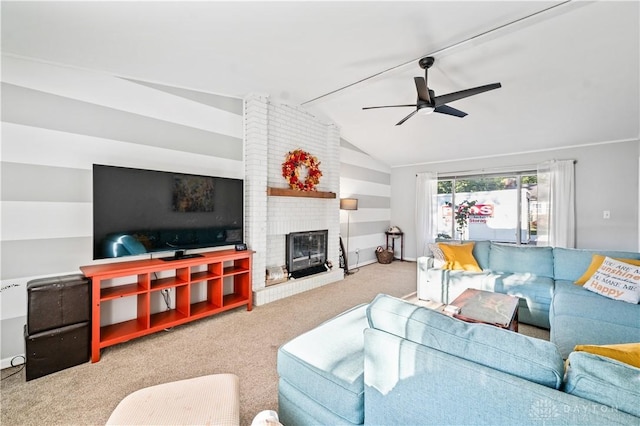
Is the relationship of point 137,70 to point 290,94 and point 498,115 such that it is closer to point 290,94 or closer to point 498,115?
point 290,94

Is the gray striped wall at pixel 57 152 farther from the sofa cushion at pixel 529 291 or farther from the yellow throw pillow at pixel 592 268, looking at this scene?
the yellow throw pillow at pixel 592 268

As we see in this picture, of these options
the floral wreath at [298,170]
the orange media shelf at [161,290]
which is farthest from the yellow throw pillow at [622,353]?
the floral wreath at [298,170]

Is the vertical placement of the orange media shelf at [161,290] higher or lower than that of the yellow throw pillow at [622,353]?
lower

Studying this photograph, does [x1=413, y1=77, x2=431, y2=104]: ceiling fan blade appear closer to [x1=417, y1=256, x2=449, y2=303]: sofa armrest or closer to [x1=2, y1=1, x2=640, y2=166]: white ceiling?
[x1=2, y1=1, x2=640, y2=166]: white ceiling

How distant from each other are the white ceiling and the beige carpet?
8.45 ft

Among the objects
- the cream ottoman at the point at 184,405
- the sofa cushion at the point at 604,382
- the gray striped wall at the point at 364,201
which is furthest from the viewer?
the gray striped wall at the point at 364,201

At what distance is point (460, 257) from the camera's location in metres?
3.64

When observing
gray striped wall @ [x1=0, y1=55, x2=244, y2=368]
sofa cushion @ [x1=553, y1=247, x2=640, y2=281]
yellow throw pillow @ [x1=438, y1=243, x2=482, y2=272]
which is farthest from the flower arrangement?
gray striped wall @ [x1=0, y1=55, x2=244, y2=368]

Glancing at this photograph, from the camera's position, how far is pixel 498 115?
13.1 feet

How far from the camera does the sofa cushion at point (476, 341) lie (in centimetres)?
89

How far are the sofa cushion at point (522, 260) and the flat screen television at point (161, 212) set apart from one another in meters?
3.36

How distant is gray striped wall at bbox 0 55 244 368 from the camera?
2189 mm

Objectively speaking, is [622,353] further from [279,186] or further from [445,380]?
[279,186]

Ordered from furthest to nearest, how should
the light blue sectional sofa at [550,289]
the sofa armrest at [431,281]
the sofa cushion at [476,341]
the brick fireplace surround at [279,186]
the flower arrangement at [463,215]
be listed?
the flower arrangement at [463,215]
the brick fireplace surround at [279,186]
the sofa armrest at [431,281]
the light blue sectional sofa at [550,289]
the sofa cushion at [476,341]
